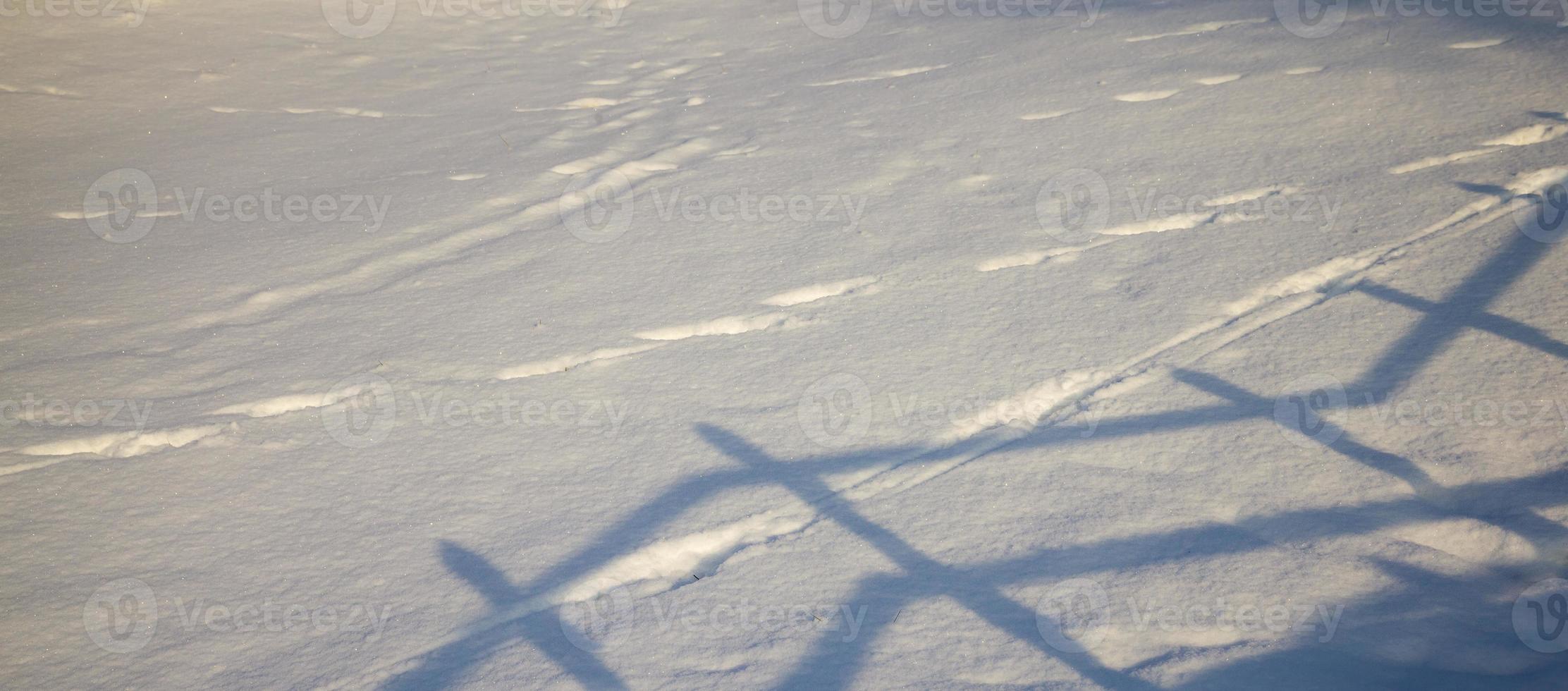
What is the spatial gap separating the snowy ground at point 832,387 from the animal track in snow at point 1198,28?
350 mm

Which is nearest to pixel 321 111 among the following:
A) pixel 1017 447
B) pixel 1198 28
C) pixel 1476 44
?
pixel 1017 447

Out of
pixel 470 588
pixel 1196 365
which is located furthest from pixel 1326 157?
pixel 470 588

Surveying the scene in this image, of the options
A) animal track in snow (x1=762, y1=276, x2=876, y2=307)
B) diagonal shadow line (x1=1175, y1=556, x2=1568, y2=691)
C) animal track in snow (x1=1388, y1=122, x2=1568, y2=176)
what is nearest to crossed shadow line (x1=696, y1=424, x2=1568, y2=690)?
diagonal shadow line (x1=1175, y1=556, x2=1568, y2=691)

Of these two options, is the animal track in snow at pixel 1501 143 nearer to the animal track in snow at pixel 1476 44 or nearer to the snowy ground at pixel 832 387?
the snowy ground at pixel 832 387

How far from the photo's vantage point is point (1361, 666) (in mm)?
1834

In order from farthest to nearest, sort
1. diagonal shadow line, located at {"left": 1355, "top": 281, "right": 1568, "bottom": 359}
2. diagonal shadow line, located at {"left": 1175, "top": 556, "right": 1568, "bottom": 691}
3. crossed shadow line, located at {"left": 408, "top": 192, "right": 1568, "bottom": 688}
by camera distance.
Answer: diagonal shadow line, located at {"left": 1355, "top": 281, "right": 1568, "bottom": 359}
crossed shadow line, located at {"left": 408, "top": 192, "right": 1568, "bottom": 688}
diagonal shadow line, located at {"left": 1175, "top": 556, "right": 1568, "bottom": 691}

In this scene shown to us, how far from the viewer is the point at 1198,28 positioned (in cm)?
559

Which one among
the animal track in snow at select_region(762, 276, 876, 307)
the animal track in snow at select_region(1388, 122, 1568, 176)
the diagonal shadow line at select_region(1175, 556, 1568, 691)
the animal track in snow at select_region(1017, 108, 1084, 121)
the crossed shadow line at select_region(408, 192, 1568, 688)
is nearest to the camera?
the diagonal shadow line at select_region(1175, 556, 1568, 691)

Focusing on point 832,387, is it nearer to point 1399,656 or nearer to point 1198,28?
point 1399,656

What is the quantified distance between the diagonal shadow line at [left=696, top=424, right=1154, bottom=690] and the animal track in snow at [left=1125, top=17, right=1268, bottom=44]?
161 inches

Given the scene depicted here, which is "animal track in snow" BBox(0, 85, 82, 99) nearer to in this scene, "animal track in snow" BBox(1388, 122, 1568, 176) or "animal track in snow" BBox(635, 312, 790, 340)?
"animal track in snow" BBox(635, 312, 790, 340)

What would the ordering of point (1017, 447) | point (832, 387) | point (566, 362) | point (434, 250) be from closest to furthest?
point (1017, 447), point (832, 387), point (566, 362), point (434, 250)

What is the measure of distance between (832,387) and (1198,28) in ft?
13.3

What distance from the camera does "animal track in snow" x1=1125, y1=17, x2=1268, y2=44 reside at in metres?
5.53
